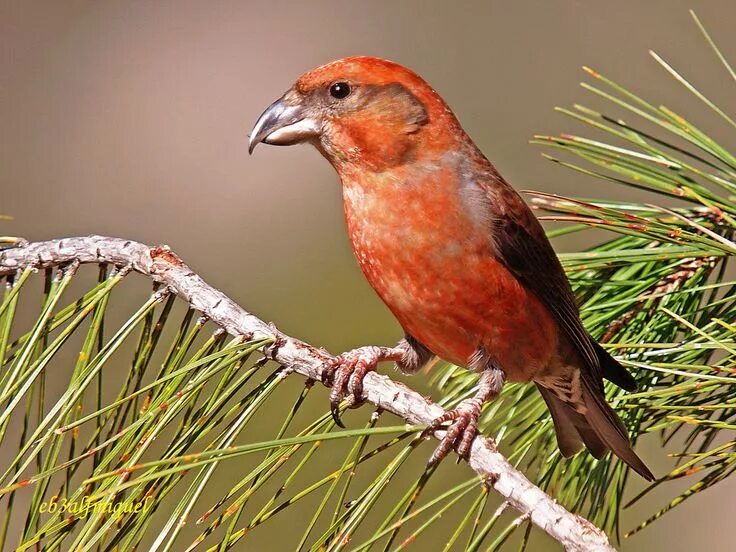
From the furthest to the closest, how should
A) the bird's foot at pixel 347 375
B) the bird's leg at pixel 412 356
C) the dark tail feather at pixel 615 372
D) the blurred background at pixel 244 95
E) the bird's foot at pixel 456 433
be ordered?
the blurred background at pixel 244 95, the bird's leg at pixel 412 356, the dark tail feather at pixel 615 372, the bird's foot at pixel 347 375, the bird's foot at pixel 456 433

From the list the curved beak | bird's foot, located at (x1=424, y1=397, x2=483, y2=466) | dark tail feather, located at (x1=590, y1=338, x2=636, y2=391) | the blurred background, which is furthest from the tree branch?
the blurred background

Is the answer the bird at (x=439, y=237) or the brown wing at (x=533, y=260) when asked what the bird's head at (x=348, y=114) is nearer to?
the bird at (x=439, y=237)

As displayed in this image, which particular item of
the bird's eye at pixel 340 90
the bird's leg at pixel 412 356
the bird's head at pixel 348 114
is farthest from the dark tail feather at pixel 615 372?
the bird's eye at pixel 340 90

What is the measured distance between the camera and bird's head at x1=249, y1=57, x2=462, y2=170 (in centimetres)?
249

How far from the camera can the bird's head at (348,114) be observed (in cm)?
249

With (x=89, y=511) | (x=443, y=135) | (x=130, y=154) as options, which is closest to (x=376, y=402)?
(x=89, y=511)

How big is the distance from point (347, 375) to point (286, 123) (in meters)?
0.75

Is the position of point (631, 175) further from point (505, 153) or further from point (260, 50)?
point (260, 50)

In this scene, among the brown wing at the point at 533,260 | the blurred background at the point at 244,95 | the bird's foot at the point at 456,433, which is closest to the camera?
the bird's foot at the point at 456,433

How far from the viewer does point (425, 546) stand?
17.2 ft

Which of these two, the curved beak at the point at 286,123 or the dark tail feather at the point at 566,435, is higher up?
the curved beak at the point at 286,123

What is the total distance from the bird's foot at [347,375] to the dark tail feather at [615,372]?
1.70 feet

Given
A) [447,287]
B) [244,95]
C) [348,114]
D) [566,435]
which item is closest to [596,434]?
[566,435]

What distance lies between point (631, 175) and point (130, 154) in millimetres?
7615
